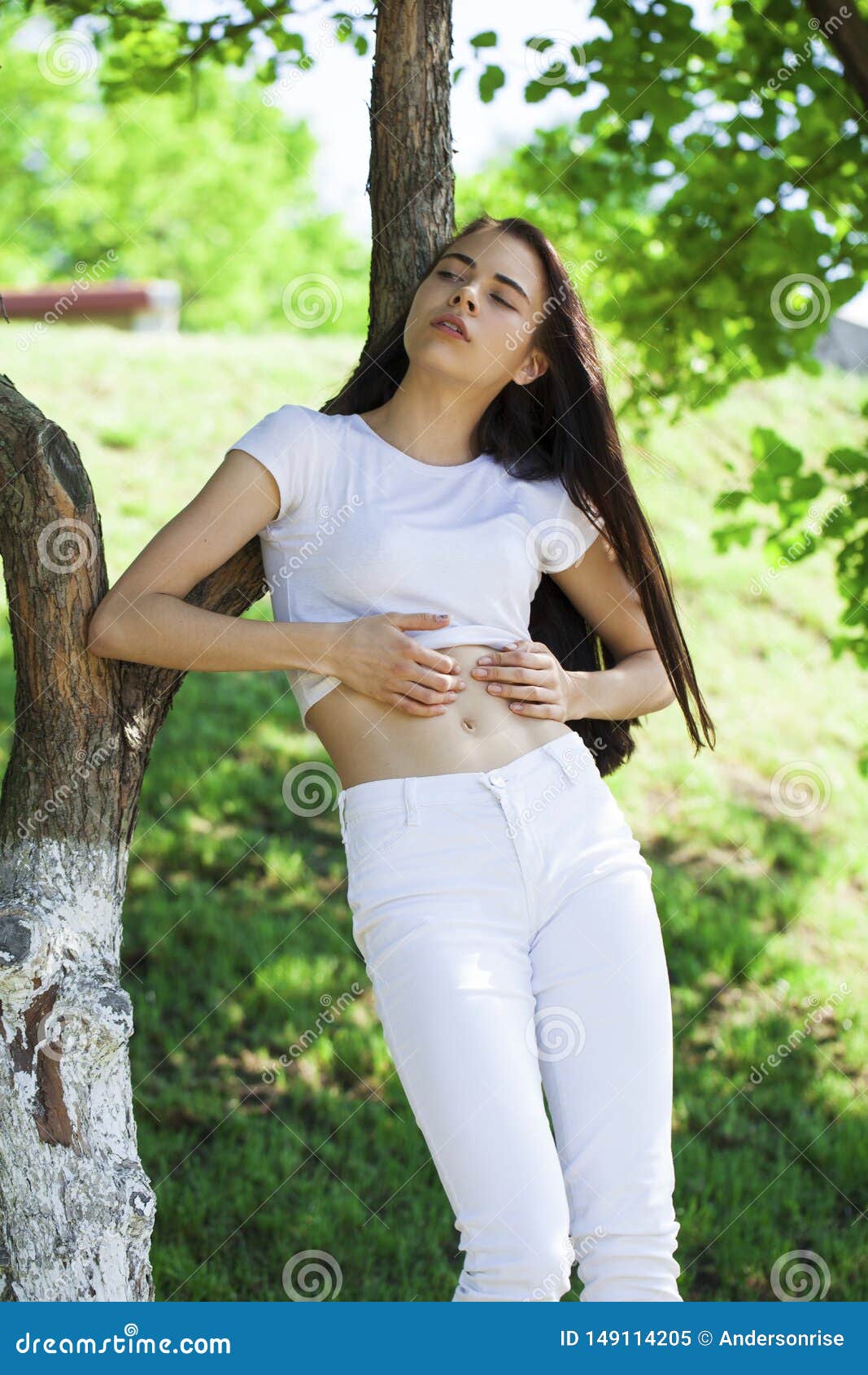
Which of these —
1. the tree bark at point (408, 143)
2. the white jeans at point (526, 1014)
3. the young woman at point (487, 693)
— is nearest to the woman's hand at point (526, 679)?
the young woman at point (487, 693)

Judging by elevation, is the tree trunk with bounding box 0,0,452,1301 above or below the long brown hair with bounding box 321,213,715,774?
below

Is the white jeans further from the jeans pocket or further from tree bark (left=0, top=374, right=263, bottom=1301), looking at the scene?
tree bark (left=0, top=374, right=263, bottom=1301)

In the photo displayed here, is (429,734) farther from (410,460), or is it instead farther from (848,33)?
(848,33)

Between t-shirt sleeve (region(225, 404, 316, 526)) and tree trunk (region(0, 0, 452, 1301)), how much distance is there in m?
0.22

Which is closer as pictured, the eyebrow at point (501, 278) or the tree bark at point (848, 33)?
the eyebrow at point (501, 278)

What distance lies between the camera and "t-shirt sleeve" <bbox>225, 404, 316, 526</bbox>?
2469mm

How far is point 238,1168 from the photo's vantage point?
143 inches

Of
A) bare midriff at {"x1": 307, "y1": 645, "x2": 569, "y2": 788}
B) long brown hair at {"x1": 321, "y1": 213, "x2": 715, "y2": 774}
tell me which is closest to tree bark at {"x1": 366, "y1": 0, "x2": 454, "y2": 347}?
long brown hair at {"x1": 321, "y1": 213, "x2": 715, "y2": 774}

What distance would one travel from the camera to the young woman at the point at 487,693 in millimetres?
2123

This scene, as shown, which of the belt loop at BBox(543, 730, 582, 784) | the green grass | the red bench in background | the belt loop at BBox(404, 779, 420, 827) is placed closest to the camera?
the belt loop at BBox(404, 779, 420, 827)

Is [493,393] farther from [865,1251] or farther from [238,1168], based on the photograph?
[865,1251]

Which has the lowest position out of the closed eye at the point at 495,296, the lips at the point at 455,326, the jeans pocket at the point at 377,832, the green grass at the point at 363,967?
the green grass at the point at 363,967

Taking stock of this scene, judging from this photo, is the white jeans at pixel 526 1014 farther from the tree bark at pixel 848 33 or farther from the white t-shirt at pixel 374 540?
the tree bark at pixel 848 33
